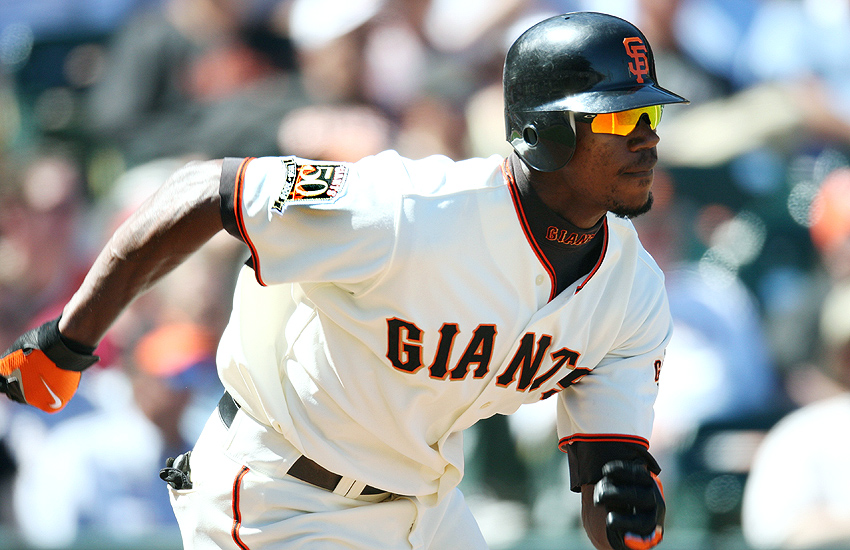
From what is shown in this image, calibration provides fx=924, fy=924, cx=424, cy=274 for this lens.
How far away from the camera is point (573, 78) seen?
2250 mm

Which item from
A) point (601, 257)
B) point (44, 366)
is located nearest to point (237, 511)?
point (44, 366)

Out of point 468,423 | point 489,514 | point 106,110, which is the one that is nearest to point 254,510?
point 468,423

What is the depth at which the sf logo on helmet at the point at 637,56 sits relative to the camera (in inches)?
89.0

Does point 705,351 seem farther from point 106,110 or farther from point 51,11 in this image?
point 51,11

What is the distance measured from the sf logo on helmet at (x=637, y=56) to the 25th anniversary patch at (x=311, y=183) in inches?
29.4

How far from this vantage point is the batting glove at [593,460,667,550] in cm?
230

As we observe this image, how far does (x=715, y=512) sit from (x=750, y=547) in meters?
0.24

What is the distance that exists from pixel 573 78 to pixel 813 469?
3.10m

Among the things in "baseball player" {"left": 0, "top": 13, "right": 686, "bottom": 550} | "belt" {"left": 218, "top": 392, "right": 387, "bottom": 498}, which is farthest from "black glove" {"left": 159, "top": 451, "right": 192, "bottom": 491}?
"belt" {"left": 218, "top": 392, "right": 387, "bottom": 498}

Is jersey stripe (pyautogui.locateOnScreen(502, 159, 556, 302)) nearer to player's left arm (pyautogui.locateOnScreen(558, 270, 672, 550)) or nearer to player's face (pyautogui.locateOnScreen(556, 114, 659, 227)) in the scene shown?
player's face (pyautogui.locateOnScreen(556, 114, 659, 227))

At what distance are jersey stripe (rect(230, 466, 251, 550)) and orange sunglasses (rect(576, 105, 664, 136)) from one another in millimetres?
1227

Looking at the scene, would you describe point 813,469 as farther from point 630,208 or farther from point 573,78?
point 573,78

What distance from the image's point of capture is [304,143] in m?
5.53

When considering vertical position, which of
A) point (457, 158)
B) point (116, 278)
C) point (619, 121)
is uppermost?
point (619, 121)
